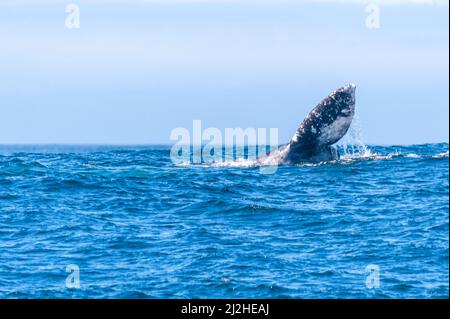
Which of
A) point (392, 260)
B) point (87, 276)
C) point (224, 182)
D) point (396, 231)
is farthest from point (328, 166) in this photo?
point (87, 276)

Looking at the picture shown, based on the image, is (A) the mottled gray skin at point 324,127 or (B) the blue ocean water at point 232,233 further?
(A) the mottled gray skin at point 324,127

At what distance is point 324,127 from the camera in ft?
98.7

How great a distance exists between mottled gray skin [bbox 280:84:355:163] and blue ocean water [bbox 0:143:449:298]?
92cm

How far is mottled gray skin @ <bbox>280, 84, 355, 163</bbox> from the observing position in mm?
29922

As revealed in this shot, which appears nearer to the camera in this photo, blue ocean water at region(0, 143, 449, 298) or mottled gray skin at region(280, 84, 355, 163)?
blue ocean water at region(0, 143, 449, 298)

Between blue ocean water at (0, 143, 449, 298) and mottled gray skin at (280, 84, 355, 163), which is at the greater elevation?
mottled gray skin at (280, 84, 355, 163)

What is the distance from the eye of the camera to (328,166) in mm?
30500

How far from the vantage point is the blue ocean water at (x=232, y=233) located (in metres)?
16.9

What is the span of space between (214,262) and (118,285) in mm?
2483

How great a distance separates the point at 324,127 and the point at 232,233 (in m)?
10.2

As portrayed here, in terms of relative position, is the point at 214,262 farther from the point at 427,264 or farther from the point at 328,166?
the point at 328,166

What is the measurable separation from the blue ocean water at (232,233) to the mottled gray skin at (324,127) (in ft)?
3.01
